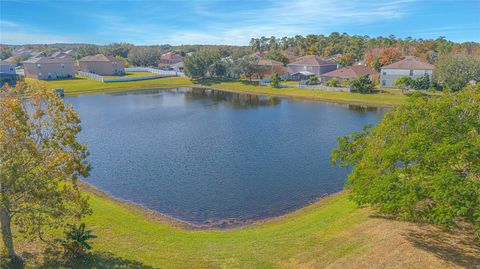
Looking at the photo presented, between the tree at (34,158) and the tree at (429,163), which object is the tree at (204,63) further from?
the tree at (34,158)

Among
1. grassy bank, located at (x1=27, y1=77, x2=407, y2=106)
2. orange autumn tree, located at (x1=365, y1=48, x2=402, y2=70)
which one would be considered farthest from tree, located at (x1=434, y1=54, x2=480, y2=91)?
orange autumn tree, located at (x1=365, y1=48, x2=402, y2=70)

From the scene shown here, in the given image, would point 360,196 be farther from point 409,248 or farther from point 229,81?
point 229,81

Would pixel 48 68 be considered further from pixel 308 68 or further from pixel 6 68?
pixel 308 68

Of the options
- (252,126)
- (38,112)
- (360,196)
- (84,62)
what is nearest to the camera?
(38,112)

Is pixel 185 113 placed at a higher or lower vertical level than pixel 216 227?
higher

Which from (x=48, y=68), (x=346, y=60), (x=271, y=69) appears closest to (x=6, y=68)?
(x=48, y=68)

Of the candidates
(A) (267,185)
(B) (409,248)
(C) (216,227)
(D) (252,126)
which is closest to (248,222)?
(C) (216,227)

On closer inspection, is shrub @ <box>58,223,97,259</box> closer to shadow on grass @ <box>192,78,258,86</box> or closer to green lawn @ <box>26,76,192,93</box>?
green lawn @ <box>26,76,192,93</box>
